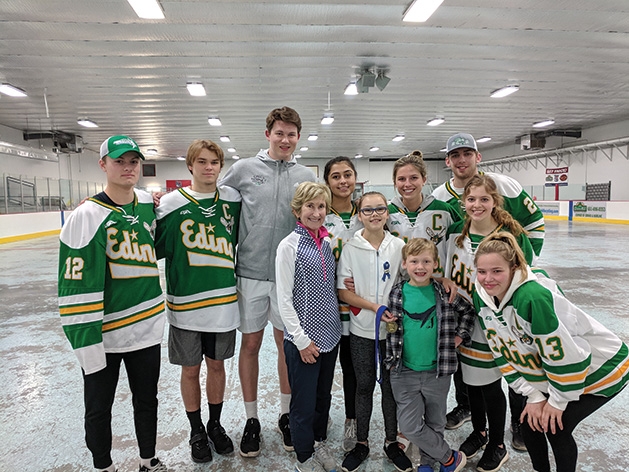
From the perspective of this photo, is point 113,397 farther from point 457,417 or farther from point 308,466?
point 457,417

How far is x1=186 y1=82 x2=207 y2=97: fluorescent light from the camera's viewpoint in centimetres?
822

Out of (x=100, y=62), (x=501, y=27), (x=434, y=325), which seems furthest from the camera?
(x=100, y=62)

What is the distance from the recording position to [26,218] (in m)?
13.1

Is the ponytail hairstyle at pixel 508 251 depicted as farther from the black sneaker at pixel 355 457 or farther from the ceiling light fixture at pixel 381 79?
the ceiling light fixture at pixel 381 79

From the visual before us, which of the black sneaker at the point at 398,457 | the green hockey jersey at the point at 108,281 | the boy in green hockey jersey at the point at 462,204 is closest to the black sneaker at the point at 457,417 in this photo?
the boy in green hockey jersey at the point at 462,204

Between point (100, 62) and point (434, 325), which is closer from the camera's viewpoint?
point (434, 325)

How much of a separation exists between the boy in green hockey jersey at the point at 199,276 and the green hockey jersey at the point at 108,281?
17 cm

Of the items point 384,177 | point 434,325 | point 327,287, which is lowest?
point 434,325

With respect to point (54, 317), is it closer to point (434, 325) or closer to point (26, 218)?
point (434, 325)

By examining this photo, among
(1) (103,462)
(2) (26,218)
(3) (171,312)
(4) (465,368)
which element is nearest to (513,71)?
(4) (465,368)

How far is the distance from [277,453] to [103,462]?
2.85ft

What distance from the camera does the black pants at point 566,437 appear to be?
4.81ft

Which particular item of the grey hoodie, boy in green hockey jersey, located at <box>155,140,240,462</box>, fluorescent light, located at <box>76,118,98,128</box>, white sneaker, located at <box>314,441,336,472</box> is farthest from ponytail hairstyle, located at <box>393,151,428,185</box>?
fluorescent light, located at <box>76,118,98,128</box>

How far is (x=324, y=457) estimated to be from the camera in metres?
1.89
